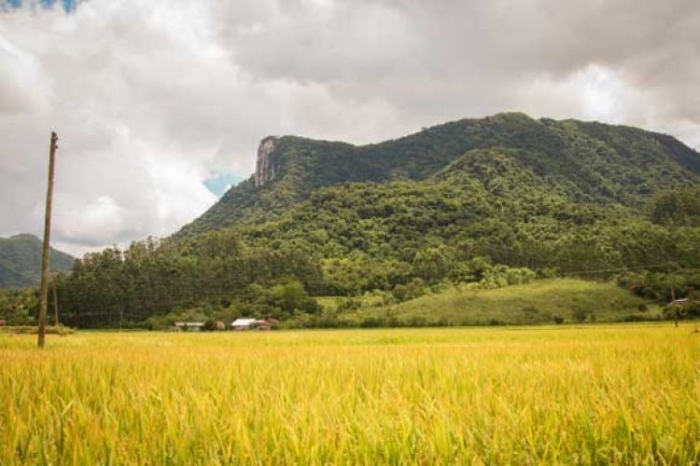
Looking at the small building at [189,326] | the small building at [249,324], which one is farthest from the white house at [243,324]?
the small building at [189,326]

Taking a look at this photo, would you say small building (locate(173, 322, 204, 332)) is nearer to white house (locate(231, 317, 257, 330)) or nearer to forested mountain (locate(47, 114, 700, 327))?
white house (locate(231, 317, 257, 330))

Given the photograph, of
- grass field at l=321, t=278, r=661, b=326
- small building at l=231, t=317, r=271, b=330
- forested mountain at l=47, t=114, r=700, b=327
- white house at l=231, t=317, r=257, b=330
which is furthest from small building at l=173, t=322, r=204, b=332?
grass field at l=321, t=278, r=661, b=326

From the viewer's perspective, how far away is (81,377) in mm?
5465

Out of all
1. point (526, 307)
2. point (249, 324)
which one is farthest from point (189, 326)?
point (526, 307)

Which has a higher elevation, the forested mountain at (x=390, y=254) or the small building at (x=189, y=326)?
the forested mountain at (x=390, y=254)

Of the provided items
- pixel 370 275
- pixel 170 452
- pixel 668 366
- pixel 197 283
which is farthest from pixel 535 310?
pixel 170 452

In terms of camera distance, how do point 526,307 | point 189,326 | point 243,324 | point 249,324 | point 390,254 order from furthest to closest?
point 390,254, point 243,324, point 249,324, point 189,326, point 526,307

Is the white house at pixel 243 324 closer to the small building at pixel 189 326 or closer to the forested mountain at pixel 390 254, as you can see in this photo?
the small building at pixel 189 326

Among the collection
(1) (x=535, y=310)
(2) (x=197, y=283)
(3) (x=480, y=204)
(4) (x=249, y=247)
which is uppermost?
(3) (x=480, y=204)

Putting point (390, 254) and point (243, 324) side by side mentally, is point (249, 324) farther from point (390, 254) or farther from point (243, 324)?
point (390, 254)

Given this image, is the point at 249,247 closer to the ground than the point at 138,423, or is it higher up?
higher up

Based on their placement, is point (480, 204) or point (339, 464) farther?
point (480, 204)

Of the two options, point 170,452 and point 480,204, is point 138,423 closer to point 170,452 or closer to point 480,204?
point 170,452

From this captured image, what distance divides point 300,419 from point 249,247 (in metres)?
143
